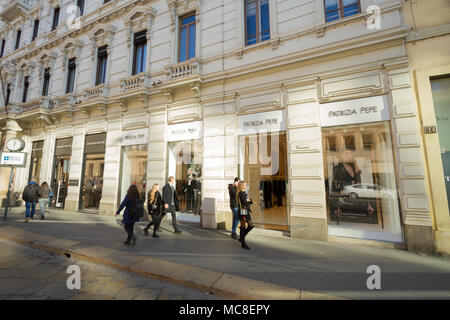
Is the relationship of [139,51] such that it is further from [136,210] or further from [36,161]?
[36,161]

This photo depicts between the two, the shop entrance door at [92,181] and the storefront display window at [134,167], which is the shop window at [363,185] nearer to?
the storefront display window at [134,167]

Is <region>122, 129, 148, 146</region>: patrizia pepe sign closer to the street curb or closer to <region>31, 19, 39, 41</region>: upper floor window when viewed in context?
the street curb

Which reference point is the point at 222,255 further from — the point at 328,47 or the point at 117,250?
the point at 328,47

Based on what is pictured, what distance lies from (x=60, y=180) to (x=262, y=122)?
496 inches

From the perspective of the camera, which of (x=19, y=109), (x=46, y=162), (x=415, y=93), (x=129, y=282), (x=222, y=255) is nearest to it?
(x=129, y=282)

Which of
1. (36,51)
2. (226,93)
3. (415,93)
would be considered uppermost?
(36,51)

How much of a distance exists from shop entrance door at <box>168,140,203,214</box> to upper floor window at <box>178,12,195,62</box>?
4022mm

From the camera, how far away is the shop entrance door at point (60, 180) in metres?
12.2

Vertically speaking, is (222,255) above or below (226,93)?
below

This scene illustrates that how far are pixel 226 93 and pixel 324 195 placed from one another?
16.7ft

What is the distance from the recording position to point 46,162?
12.8m

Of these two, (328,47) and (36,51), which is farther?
(36,51)

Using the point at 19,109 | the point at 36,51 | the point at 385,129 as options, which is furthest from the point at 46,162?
the point at 385,129

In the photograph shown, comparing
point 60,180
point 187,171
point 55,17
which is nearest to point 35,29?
point 55,17
